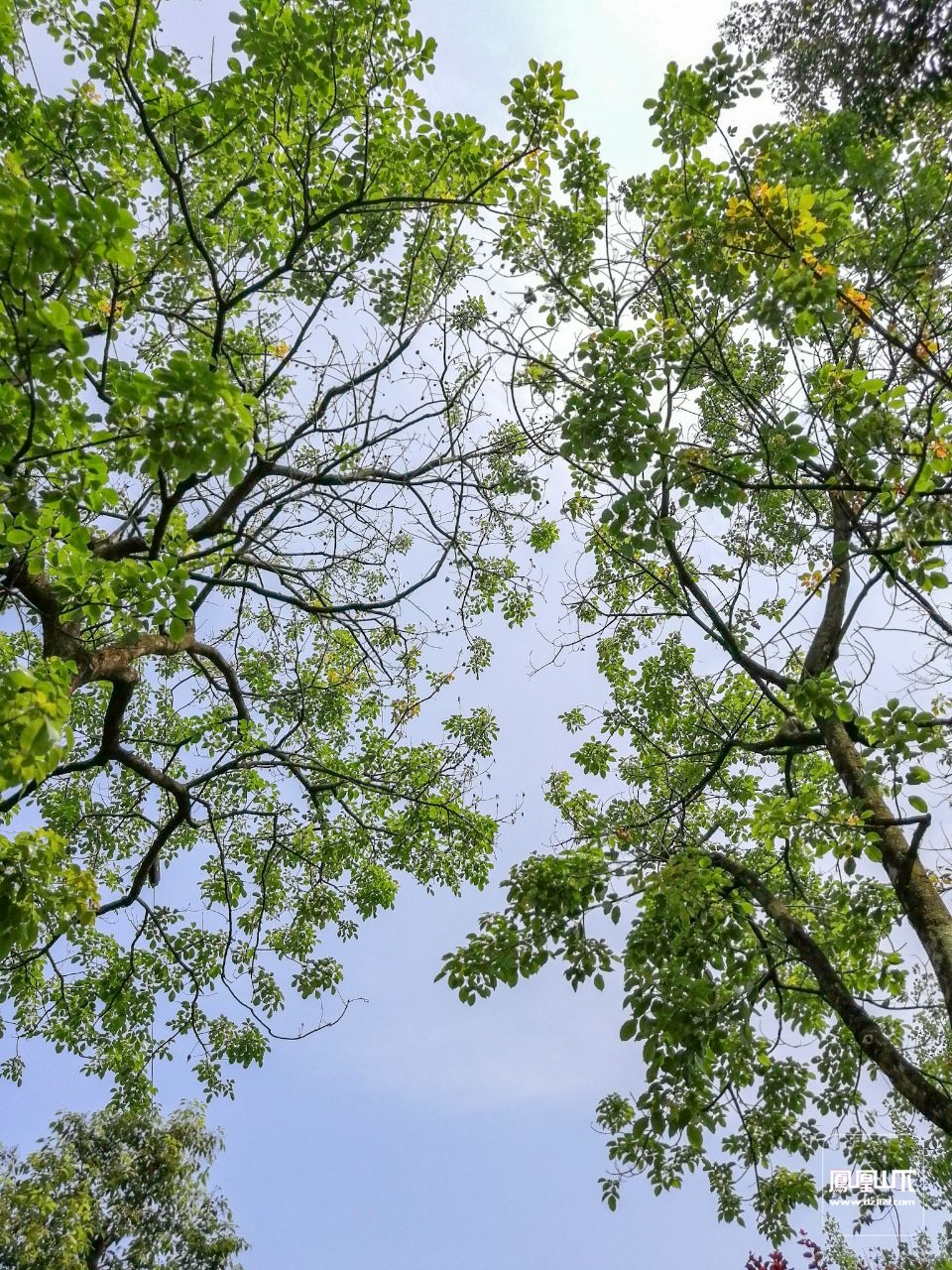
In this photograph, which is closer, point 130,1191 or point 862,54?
point 862,54

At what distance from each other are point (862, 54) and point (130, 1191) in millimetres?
16871

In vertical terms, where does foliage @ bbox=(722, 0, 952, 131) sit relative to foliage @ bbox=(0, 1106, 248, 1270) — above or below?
above

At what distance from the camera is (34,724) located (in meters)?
2.27

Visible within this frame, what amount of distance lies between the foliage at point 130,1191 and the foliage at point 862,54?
49.1ft

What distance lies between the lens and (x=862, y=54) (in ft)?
23.4

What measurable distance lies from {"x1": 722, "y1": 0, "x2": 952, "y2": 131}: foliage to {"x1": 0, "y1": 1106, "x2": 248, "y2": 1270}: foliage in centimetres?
1498

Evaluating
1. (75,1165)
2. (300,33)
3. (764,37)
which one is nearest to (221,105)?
(300,33)

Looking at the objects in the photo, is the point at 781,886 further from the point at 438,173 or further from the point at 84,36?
the point at 84,36

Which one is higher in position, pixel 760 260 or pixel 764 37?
pixel 764 37

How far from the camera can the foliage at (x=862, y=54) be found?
258 inches

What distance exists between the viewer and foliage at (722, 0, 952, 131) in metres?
6.54

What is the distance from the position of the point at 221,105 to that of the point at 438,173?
1.68 metres

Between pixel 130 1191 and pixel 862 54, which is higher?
pixel 862 54

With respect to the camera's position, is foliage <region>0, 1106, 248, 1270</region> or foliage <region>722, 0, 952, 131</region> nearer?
foliage <region>722, 0, 952, 131</region>
